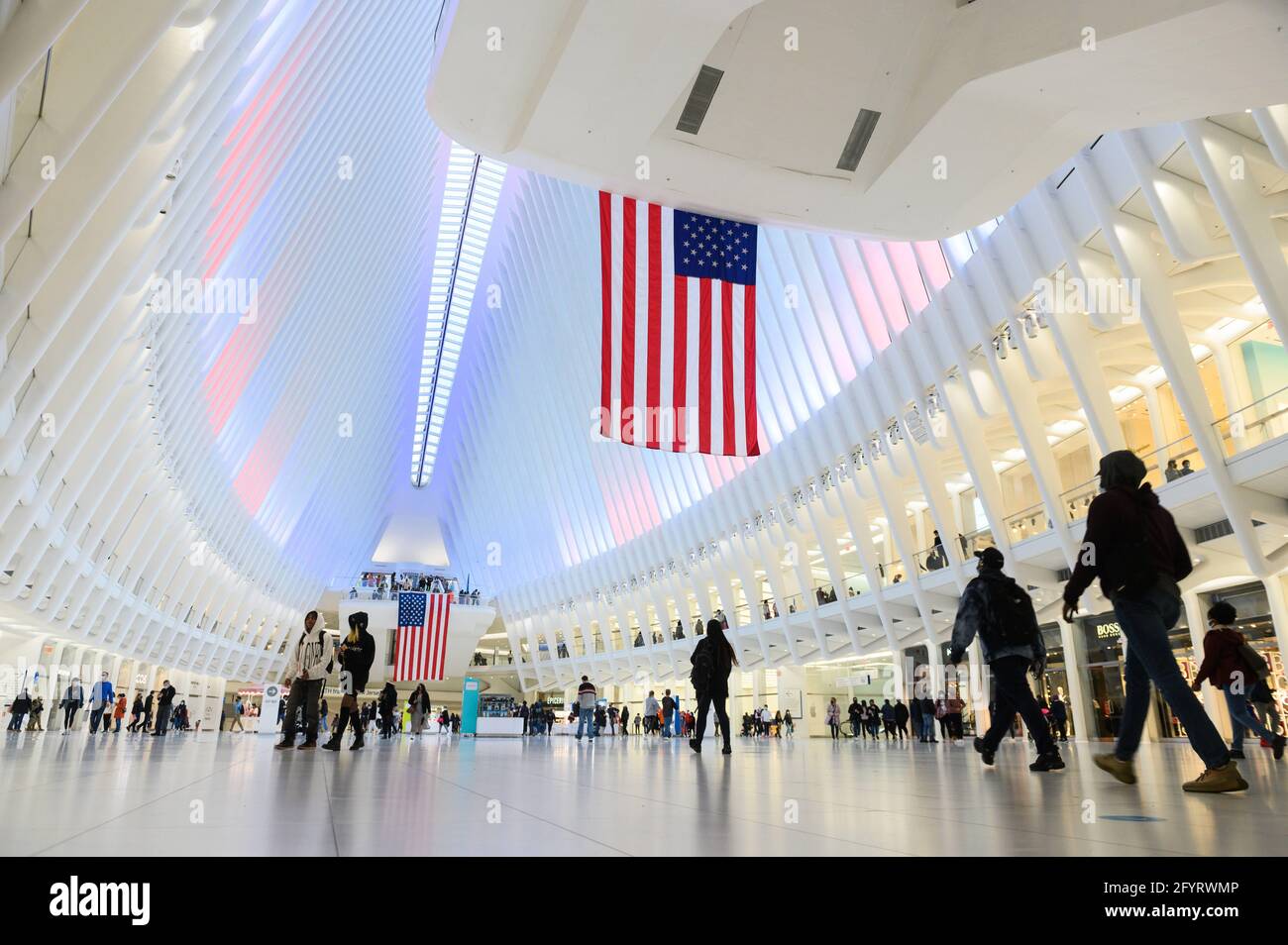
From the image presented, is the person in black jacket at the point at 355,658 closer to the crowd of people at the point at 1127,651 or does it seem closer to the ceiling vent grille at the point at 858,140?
the crowd of people at the point at 1127,651

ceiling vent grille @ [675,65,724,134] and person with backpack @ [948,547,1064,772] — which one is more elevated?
ceiling vent grille @ [675,65,724,134]

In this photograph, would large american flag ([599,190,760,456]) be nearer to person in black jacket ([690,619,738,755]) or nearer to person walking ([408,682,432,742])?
person in black jacket ([690,619,738,755])

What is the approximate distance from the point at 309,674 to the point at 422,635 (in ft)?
88.6

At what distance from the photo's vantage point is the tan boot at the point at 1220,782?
3.81 m

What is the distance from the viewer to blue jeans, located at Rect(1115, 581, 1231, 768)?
3828 mm

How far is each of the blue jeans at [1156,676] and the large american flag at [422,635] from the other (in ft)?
106

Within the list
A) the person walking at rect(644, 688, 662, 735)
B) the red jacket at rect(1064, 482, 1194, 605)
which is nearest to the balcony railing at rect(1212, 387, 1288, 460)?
the red jacket at rect(1064, 482, 1194, 605)

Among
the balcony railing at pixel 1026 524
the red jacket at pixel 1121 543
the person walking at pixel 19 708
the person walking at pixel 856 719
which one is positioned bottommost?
the person walking at pixel 856 719

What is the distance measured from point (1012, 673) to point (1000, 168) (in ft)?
11.5

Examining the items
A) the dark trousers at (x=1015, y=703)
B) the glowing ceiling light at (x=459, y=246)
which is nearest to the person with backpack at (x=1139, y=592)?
the dark trousers at (x=1015, y=703)
